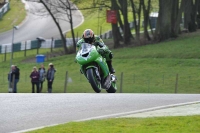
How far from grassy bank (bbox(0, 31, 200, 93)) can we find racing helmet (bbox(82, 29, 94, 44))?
14102 millimetres

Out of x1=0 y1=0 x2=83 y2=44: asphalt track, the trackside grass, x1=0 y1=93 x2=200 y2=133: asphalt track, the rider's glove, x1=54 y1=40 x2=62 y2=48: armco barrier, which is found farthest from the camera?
x1=0 y1=0 x2=83 y2=44: asphalt track

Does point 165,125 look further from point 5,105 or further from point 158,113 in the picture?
point 5,105

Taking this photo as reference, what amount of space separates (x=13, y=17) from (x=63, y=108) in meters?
63.1

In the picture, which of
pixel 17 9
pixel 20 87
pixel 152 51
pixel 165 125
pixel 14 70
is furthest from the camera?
pixel 17 9

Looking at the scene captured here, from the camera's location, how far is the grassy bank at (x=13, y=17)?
235 ft

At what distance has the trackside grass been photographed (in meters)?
10.8

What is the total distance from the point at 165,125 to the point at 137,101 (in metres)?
4.43

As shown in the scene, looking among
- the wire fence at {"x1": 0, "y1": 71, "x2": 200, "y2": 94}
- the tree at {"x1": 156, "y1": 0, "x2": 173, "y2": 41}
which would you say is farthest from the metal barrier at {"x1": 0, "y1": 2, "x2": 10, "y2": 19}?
the wire fence at {"x1": 0, "y1": 71, "x2": 200, "y2": 94}

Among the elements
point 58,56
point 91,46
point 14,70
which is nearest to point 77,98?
point 91,46

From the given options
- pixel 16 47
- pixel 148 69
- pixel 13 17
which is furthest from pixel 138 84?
pixel 13 17

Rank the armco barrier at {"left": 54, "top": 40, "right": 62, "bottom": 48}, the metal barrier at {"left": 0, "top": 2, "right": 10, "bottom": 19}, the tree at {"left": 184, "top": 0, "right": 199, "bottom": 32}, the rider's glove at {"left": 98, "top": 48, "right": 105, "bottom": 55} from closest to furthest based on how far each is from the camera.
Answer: the rider's glove at {"left": 98, "top": 48, "right": 105, "bottom": 55}
the tree at {"left": 184, "top": 0, "right": 199, "bottom": 32}
the armco barrier at {"left": 54, "top": 40, "right": 62, "bottom": 48}
the metal barrier at {"left": 0, "top": 2, "right": 10, "bottom": 19}

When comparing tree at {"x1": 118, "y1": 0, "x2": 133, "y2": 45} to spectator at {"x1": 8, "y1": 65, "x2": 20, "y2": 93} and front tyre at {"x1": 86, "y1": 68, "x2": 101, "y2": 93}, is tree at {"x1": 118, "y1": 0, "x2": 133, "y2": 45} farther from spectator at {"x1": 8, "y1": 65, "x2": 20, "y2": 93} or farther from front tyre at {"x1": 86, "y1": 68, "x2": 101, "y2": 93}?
front tyre at {"x1": 86, "y1": 68, "x2": 101, "y2": 93}

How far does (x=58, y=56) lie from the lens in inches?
1972

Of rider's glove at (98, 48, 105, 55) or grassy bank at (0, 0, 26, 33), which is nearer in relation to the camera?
rider's glove at (98, 48, 105, 55)
